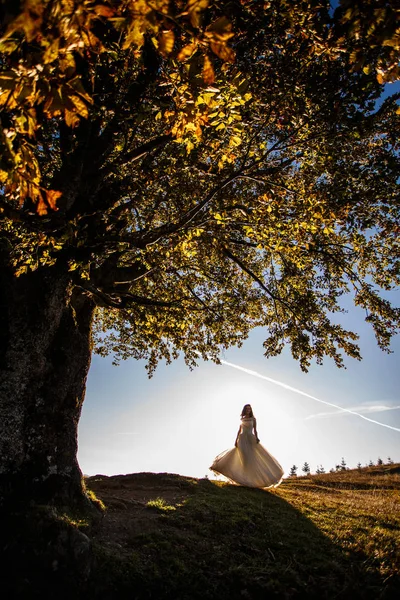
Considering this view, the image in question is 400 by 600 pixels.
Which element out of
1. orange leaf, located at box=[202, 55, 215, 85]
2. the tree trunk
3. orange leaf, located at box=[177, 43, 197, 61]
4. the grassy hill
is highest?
orange leaf, located at box=[177, 43, 197, 61]

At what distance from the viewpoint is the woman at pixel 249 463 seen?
47.2 ft

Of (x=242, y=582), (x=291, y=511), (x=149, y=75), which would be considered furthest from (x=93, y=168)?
(x=291, y=511)

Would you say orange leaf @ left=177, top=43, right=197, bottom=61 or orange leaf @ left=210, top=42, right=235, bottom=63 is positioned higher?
orange leaf @ left=177, top=43, right=197, bottom=61

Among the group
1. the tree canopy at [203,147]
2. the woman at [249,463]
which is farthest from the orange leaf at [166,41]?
the woman at [249,463]

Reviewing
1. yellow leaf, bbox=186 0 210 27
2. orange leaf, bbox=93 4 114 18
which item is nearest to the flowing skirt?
yellow leaf, bbox=186 0 210 27

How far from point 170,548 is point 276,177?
822 centimetres

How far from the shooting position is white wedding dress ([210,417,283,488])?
14375 mm

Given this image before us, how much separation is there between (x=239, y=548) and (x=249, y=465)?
811cm

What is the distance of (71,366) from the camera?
8.94m

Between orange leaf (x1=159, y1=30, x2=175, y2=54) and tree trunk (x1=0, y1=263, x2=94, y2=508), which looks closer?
orange leaf (x1=159, y1=30, x2=175, y2=54)

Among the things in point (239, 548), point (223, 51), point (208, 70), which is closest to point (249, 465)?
point (239, 548)

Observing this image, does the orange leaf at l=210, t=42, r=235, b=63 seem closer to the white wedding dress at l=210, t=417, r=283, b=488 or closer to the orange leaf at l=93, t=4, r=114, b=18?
the orange leaf at l=93, t=4, r=114, b=18

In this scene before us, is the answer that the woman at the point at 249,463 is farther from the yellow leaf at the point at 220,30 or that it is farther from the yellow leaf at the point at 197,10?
the yellow leaf at the point at 197,10

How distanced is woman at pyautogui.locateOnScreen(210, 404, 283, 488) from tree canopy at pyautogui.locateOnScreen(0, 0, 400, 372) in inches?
207
